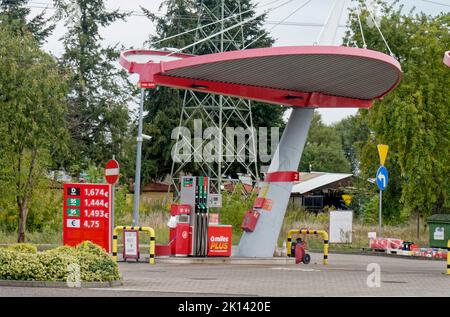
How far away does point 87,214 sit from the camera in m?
28.4

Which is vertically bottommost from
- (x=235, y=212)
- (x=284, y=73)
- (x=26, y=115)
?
(x=235, y=212)

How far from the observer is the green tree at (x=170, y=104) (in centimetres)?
6919

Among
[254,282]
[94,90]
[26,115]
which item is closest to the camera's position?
[254,282]

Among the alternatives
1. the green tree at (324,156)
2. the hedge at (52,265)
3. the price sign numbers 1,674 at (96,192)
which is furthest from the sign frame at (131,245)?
the green tree at (324,156)

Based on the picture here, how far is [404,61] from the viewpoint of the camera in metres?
48.4

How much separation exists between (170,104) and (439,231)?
33.9m

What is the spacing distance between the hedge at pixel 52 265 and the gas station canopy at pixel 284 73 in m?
8.27

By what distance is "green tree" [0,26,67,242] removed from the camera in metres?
35.7

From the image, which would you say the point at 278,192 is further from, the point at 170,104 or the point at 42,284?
the point at 170,104

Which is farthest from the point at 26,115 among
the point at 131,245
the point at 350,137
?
the point at 350,137

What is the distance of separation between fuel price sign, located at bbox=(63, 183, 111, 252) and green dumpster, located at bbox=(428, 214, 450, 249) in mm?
16053

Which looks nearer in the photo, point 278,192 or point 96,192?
point 96,192

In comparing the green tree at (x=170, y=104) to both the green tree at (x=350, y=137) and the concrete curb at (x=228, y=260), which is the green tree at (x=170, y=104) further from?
the green tree at (x=350, y=137)

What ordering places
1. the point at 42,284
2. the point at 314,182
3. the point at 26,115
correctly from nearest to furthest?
the point at 42,284 < the point at 26,115 < the point at 314,182
